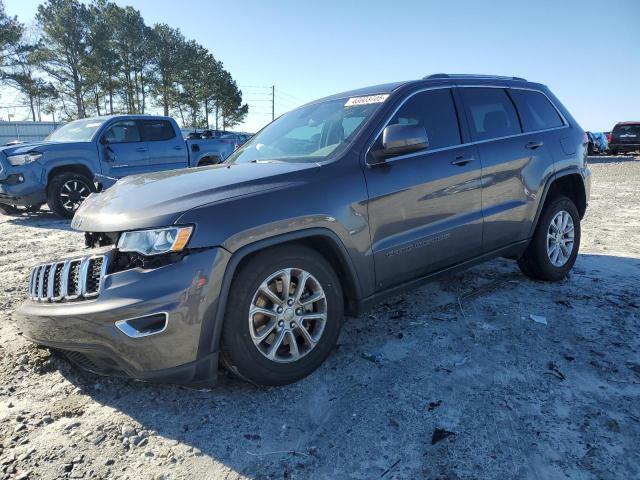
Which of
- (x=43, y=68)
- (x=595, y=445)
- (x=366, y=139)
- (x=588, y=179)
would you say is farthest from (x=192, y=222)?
(x=43, y=68)

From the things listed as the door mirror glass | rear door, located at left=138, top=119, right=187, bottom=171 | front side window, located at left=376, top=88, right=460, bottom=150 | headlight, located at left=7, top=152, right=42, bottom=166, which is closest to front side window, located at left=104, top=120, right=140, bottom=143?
rear door, located at left=138, top=119, right=187, bottom=171

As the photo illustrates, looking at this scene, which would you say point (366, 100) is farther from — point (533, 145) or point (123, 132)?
point (123, 132)

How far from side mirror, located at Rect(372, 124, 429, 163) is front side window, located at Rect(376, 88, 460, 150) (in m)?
0.33

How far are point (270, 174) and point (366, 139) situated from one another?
0.73 m

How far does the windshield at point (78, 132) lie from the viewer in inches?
354

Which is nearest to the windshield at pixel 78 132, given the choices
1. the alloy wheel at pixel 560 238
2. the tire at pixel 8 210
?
the tire at pixel 8 210

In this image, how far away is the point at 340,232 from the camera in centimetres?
285

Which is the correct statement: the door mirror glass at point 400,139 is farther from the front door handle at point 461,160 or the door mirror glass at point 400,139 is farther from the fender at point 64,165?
the fender at point 64,165

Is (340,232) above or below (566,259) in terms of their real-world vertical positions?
above

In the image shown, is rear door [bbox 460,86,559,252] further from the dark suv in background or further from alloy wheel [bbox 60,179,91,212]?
the dark suv in background

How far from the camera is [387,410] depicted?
2.56m

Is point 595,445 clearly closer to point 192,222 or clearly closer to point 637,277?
point 192,222

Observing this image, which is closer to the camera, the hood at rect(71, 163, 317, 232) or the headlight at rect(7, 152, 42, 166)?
the hood at rect(71, 163, 317, 232)

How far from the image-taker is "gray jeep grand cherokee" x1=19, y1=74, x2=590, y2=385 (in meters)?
2.36
